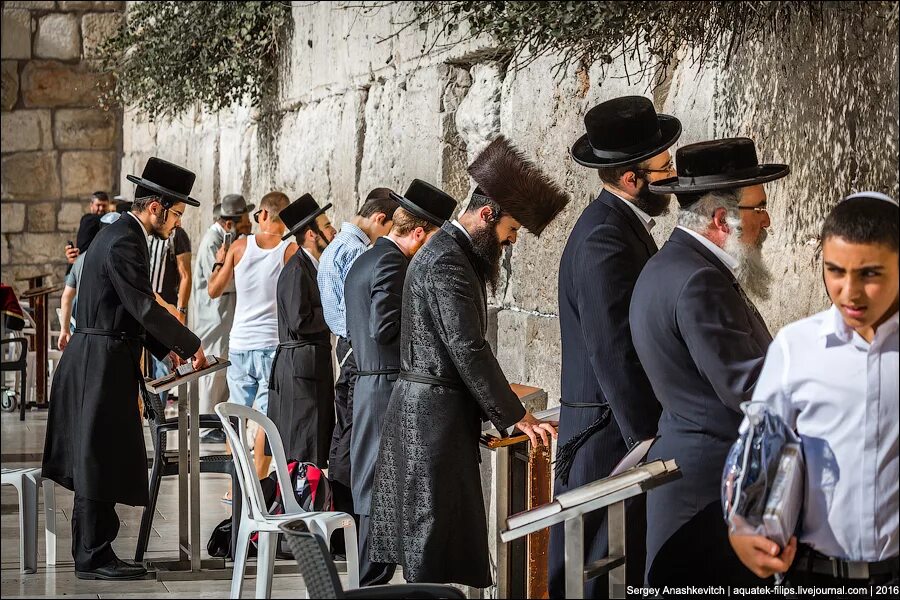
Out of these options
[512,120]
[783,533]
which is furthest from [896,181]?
[512,120]

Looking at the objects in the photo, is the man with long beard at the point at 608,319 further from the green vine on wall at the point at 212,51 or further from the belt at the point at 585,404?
the green vine on wall at the point at 212,51

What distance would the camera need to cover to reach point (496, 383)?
3.87 metres

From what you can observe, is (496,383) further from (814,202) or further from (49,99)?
(49,99)

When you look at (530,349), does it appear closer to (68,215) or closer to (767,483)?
(767,483)

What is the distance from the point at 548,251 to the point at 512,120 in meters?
0.65

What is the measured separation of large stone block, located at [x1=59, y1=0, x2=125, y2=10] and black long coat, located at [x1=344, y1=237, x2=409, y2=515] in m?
11.2

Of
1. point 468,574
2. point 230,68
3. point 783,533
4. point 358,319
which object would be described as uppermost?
point 230,68

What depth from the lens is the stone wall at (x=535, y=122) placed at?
330 cm

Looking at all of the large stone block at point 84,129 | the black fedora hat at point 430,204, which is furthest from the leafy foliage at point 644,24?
the large stone block at point 84,129

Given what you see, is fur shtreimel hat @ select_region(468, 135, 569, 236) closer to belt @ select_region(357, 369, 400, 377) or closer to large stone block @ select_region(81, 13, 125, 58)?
belt @ select_region(357, 369, 400, 377)

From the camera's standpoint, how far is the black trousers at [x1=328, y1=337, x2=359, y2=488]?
534 cm

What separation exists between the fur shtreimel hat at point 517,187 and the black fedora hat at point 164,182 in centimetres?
192

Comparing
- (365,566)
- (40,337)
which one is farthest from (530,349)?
(40,337)

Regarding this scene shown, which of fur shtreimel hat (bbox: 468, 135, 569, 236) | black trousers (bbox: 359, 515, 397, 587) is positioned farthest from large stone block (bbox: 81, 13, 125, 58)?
fur shtreimel hat (bbox: 468, 135, 569, 236)
